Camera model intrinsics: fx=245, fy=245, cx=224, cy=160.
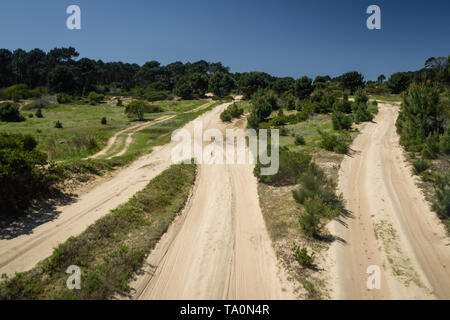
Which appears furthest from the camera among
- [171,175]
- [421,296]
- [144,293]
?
[171,175]

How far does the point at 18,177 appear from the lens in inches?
562

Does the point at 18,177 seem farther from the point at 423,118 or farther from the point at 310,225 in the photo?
the point at 423,118

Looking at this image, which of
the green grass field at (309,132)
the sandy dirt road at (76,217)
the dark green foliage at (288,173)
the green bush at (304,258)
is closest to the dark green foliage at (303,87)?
the green grass field at (309,132)

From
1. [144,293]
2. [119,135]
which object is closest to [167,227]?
[144,293]

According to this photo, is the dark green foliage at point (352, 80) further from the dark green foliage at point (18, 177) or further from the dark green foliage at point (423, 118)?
the dark green foliage at point (18, 177)

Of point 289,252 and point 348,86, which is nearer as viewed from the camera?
point 289,252

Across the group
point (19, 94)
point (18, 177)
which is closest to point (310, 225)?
point (18, 177)

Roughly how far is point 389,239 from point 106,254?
13.0m

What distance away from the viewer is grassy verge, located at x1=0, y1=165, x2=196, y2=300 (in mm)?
8711

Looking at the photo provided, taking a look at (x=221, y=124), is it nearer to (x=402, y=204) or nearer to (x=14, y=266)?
(x=402, y=204)

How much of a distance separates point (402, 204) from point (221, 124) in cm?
3340

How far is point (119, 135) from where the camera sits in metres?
35.8
